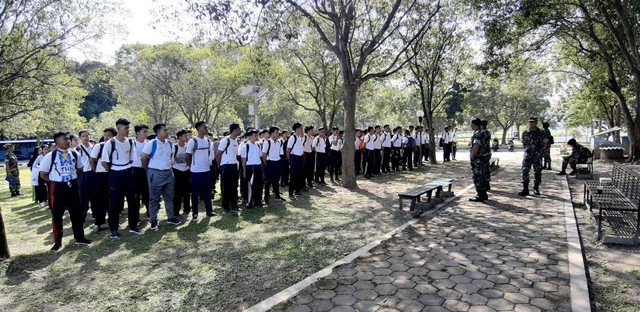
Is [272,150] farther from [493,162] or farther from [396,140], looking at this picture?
[493,162]

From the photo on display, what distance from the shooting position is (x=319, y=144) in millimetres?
11844

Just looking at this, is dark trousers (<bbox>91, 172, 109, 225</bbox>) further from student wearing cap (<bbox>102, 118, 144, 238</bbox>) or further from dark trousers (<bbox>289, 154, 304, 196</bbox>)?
dark trousers (<bbox>289, 154, 304, 196</bbox>)

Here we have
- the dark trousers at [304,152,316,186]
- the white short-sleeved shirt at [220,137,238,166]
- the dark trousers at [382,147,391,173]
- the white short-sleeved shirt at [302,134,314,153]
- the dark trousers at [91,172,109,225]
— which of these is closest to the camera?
the dark trousers at [91,172,109,225]

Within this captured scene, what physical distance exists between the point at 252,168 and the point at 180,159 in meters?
1.53

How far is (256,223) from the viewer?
7.07 metres

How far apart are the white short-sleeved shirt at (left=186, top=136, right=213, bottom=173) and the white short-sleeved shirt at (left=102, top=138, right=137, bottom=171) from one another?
1146 mm

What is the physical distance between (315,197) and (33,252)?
5.82 m

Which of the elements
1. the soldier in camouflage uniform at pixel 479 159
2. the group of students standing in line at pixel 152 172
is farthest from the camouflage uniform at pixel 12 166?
the soldier in camouflage uniform at pixel 479 159

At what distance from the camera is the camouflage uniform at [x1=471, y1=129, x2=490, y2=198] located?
27.5ft

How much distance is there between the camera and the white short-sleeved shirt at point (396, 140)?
48.6ft

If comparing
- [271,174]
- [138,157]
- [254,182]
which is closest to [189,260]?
[138,157]

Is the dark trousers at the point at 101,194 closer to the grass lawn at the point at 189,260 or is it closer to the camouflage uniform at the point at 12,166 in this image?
the grass lawn at the point at 189,260

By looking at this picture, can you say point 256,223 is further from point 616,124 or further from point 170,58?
point 616,124

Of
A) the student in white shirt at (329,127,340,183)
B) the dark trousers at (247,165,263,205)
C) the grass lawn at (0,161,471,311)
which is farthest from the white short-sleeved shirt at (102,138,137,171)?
the student in white shirt at (329,127,340,183)
